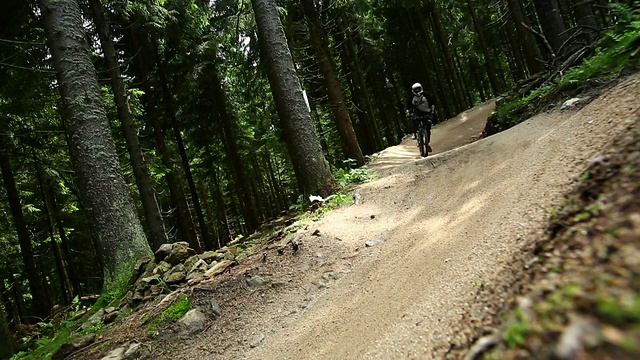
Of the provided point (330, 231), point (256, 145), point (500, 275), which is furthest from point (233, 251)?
point (256, 145)

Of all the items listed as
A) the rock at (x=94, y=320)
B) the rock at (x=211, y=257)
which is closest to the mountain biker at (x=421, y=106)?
the rock at (x=211, y=257)

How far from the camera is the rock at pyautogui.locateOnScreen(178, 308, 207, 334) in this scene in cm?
415

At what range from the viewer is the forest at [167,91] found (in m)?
6.32

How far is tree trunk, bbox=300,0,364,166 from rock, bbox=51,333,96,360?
770cm

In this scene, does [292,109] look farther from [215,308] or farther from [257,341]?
[257,341]

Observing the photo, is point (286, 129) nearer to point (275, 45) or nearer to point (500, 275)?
point (275, 45)

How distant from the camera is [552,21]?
8852mm

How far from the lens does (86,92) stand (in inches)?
250

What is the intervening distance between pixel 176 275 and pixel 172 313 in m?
1.05

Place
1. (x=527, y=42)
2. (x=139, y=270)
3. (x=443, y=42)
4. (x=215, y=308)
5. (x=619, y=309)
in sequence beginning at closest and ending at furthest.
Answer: (x=619, y=309) → (x=215, y=308) → (x=139, y=270) → (x=527, y=42) → (x=443, y=42)

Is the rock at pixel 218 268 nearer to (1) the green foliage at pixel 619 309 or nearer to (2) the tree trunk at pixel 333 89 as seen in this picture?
(1) the green foliage at pixel 619 309

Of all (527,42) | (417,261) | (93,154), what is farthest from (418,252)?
(527,42)

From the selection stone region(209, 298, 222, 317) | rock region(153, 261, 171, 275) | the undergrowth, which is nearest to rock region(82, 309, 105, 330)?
rock region(153, 261, 171, 275)

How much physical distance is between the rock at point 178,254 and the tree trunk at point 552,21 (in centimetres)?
925
